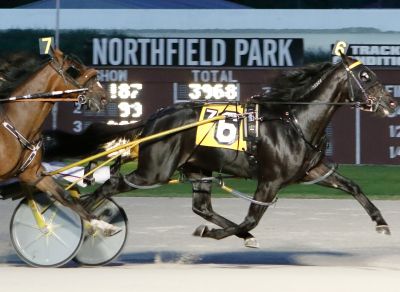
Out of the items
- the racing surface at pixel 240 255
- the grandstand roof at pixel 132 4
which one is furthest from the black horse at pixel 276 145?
the grandstand roof at pixel 132 4

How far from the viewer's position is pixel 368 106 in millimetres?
9531

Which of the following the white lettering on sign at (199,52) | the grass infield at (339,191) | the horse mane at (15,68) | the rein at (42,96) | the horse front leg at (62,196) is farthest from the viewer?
the white lettering on sign at (199,52)

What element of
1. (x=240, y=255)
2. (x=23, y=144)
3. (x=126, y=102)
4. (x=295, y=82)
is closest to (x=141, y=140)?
(x=23, y=144)

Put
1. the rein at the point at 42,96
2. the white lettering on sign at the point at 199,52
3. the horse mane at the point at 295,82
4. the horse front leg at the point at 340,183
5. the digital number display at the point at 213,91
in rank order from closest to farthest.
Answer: the rein at the point at 42,96 < the horse front leg at the point at 340,183 < the horse mane at the point at 295,82 < the digital number display at the point at 213,91 < the white lettering on sign at the point at 199,52

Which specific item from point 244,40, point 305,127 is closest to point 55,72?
point 305,127

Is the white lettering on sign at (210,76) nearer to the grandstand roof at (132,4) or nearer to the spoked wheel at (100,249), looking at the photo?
the spoked wheel at (100,249)

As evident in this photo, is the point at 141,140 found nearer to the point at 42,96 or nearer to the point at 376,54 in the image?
the point at 42,96

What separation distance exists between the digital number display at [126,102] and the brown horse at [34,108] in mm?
8066

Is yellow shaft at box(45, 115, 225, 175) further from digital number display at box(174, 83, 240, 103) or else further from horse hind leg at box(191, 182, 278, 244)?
digital number display at box(174, 83, 240, 103)

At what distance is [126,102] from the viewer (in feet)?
57.8

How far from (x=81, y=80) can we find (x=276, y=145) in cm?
172

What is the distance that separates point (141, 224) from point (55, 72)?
3.64 m

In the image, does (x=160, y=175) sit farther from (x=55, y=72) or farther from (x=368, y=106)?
(x=368, y=106)

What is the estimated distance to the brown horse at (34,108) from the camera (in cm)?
888
